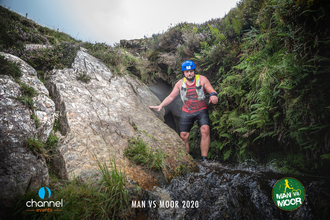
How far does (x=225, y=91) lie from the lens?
180 inches

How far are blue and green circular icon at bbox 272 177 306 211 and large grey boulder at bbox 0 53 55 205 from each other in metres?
3.52

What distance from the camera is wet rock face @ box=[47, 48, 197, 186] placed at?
285 cm

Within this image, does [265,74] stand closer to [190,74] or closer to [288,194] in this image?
[190,74]

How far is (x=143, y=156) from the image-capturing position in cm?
312

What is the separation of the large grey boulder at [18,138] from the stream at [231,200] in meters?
1.66

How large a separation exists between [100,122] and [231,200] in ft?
10.6

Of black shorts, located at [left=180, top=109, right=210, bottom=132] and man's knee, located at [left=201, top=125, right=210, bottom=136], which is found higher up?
black shorts, located at [left=180, top=109, right=210, bottom=132]

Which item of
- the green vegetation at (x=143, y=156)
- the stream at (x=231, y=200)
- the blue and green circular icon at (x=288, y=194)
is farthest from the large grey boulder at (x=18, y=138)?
the blue and green circular icon at (x=288, y=194)

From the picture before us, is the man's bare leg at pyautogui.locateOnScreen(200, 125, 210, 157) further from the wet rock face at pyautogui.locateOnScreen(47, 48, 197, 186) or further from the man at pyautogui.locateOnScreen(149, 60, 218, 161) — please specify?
the wet rock face at pyautogui.locateOnScreen(47, 48, 197, 186)

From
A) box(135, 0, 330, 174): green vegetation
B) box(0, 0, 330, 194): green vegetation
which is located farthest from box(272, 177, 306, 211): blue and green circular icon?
box(0, 0, 330, 194): green vegetation

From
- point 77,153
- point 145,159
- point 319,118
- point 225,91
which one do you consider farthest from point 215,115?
point 77,153

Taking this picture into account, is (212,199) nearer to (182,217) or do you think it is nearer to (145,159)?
(182,217)

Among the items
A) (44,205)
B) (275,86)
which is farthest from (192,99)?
(44,205)

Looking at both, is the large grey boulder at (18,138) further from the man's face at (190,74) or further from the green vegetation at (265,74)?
the man's face at (190,74)
